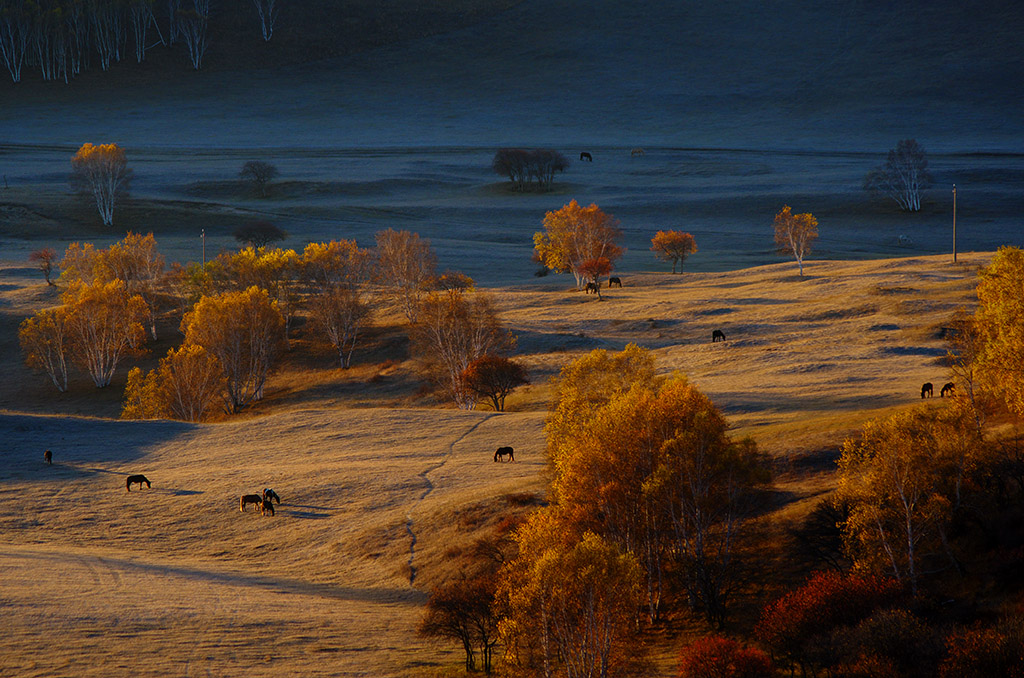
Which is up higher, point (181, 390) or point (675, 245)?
point (675, 245)

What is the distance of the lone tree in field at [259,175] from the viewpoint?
143688 mm

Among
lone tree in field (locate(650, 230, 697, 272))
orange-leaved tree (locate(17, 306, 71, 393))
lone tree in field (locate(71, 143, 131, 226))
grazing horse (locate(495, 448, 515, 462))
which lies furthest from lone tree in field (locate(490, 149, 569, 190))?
grazing horse (locate(495, 448, 515, 462))

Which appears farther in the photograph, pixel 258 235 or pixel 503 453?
pixel 258 235

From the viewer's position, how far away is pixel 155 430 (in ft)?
177

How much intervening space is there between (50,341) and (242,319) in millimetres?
16898

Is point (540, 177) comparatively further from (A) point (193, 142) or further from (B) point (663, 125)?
(A) point (193, 142)

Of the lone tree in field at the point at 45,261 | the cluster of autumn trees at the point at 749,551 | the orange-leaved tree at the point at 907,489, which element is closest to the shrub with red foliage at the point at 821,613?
the cluster of autumn trees at the point at 749,551

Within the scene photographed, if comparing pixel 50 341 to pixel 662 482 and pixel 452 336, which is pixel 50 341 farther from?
pixel 662 482

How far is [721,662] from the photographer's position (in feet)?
78.7

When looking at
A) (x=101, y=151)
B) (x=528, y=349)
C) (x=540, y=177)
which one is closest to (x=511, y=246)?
(x=540, y=177)

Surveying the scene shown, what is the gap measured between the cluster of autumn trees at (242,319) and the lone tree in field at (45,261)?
0.83ft

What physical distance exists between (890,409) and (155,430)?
128 ft

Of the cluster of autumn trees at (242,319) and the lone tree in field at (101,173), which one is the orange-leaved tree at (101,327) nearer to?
the cluster of autumn trees at (242,319)

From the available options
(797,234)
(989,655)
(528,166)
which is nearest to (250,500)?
(989,655)
